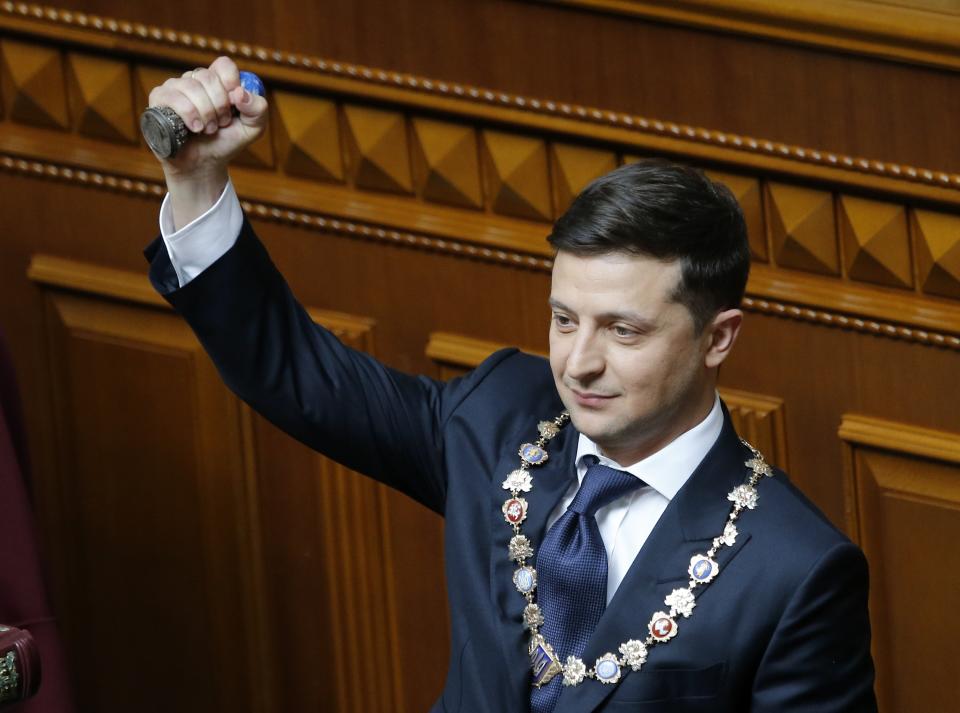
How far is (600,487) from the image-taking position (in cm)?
213

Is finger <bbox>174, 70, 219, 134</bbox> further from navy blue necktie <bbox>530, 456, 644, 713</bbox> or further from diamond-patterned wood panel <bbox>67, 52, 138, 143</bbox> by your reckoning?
diamond-patterned wood panel <bbox>67, 52, 138, 143</bbox>

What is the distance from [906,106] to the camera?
2.54m

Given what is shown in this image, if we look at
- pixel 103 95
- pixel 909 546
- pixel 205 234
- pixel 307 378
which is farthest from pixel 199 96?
pixel 909 546

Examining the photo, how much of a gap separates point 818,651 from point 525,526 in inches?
14.0

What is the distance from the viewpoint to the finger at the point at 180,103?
2.07 metres

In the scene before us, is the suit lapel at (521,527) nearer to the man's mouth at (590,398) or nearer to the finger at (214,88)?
the man's mouth at (590,398)

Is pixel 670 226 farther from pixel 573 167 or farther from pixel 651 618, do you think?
pixel 573 167

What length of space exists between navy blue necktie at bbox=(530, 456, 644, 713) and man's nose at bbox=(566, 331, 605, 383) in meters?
0.14

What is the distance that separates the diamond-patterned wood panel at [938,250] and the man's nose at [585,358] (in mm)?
717

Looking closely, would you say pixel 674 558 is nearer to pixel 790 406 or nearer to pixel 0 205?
pixel 790 406

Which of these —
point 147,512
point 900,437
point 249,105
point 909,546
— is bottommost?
point 147,512

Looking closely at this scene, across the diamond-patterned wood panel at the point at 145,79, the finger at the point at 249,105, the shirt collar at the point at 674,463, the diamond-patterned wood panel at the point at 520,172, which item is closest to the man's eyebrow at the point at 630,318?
the shirt collar at the point at 674,463

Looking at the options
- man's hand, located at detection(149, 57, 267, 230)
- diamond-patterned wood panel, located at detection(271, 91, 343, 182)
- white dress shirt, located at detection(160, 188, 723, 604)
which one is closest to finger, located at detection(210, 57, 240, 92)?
man's hand, located at detection(149, 57, 267, 230)

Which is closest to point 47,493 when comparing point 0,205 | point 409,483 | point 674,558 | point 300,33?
point 0,205
